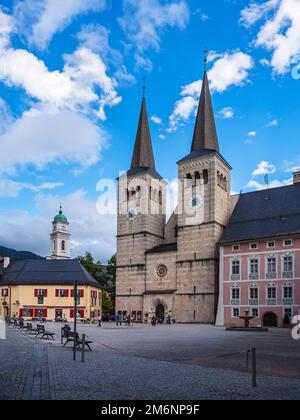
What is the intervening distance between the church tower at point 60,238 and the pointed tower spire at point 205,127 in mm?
64269

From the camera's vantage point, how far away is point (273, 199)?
5578 centimetres

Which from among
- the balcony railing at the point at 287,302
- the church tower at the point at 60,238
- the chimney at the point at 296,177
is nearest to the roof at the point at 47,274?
the balcony railing at the point at 287,302

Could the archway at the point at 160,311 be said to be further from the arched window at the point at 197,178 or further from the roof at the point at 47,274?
the arched window at the point at 197,178

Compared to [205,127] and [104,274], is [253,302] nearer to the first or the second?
[205,127]

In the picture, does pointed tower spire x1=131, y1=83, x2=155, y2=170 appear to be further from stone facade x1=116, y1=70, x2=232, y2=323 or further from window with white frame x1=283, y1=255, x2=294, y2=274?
window with white frame x1=283, y1=255, x2=294, y2=274

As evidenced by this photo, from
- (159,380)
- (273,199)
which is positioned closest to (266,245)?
(273,199)

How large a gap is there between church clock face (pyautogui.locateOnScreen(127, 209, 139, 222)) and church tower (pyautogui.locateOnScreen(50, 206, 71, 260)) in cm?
5582

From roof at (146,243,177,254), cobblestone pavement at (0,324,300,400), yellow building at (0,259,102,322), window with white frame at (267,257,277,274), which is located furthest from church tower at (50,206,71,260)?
cobblestone pavement at (0,324,300,400)

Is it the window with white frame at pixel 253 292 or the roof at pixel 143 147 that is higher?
the roof at pixel 143 147

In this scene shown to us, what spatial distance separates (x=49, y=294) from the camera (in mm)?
68750

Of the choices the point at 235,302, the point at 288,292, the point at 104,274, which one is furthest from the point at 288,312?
the point at 104,274

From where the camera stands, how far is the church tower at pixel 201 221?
53938mm
